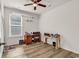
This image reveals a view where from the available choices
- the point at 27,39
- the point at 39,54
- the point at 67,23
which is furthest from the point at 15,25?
the point at 67,23

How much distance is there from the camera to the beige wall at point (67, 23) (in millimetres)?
3535

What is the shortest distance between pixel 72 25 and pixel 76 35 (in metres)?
0.50

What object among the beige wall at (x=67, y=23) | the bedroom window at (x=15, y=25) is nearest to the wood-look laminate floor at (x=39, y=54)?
the beige wall at (x=67, y=23)

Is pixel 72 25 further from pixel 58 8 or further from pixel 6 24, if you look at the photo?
pixel 6 24

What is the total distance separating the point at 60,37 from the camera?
14.3 feet

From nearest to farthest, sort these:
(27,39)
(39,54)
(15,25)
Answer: (39,54)
(27,39)
(15,25)

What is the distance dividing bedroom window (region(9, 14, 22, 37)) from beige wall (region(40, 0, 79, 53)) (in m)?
2.18

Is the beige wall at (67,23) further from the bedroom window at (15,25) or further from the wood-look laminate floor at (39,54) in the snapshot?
the bedroom window at (15,25)

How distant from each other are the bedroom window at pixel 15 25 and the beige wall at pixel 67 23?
7.15ft

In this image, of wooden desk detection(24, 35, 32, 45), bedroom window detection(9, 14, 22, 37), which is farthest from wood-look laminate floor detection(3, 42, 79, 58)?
bedroom window detection(9, 14, 22, 37)

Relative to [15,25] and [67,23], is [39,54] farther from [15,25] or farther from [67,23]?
[15,25]

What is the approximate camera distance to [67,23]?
3947 millimetres

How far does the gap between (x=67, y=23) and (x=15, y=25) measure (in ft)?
11.2

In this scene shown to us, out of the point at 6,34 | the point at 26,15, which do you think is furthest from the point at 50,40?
the point at 6,34
